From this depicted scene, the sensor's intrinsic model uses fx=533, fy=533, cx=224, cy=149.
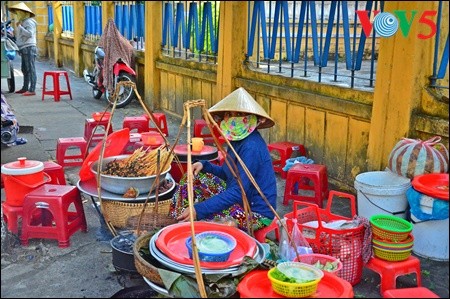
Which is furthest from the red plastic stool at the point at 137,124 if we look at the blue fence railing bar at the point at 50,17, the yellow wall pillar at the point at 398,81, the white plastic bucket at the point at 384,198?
the blue fence railing bar at the point at 50,17

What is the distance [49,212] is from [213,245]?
169cm

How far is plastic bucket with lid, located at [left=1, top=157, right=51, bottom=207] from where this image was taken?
3.94 meters

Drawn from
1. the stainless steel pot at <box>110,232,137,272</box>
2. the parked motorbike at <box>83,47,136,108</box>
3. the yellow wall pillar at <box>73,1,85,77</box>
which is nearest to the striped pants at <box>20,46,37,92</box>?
the parked motorbike at <box>83,47,136,108</box>

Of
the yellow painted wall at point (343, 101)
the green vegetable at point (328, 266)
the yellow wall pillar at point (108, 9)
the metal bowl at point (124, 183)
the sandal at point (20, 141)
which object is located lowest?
the sandal at point (20, 141)

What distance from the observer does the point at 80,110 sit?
33.0 ft

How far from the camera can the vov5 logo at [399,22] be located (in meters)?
4.20

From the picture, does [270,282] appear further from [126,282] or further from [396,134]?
[396,134]

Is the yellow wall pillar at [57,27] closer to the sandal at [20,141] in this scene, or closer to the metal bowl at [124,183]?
the sandal at [20,141]

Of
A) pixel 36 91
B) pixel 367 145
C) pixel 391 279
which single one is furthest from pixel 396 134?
pixel 36 91

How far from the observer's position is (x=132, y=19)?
36.6 ft

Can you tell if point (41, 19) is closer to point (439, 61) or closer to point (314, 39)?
point (314, 39)

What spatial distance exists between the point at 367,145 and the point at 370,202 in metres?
1.08

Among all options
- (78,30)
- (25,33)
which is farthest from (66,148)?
(78,30)

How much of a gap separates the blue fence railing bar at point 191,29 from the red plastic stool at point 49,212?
172 inches
